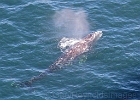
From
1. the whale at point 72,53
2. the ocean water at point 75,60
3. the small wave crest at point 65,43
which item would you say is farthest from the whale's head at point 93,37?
the small wave crest at point 65,43

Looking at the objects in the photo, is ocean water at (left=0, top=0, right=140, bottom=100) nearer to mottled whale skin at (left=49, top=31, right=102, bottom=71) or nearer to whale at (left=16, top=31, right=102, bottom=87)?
whale at (left=16, top=31, right=102, bottom=87)

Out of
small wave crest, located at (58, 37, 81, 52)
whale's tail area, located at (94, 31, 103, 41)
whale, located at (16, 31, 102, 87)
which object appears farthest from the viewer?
whale's tail area, located at (94, 31, 103, 41)

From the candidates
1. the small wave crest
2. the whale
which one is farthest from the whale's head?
the small wave crest

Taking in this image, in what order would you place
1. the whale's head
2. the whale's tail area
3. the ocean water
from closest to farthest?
1. the ocean water
2. the whale's head
3. the whale's tail area

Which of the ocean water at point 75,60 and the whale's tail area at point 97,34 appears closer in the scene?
the ocean water at point 75,60

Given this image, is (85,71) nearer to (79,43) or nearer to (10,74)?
(79,43)

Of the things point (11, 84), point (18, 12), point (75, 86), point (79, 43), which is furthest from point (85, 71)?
point (18, 12)

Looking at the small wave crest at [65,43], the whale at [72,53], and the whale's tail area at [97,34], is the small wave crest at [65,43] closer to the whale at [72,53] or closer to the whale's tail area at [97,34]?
the whale at [72,53]
